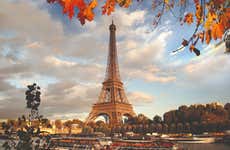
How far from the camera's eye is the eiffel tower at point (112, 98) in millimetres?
77500

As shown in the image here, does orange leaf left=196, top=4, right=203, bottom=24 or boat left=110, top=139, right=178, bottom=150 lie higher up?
orange leaf left=196, top=4, right=203, bottom=24

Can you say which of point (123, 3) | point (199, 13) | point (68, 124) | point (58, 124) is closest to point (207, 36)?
point (199, 13)

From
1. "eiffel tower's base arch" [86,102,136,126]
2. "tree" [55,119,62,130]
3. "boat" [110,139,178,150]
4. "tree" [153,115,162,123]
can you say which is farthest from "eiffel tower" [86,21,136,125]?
"tree" [55,119,62,130]

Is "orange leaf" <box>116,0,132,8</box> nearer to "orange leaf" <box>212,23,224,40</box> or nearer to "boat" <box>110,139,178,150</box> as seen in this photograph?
"orange leaf" <box>212,23,224,40</box>

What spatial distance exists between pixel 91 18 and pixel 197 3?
4.44 feet

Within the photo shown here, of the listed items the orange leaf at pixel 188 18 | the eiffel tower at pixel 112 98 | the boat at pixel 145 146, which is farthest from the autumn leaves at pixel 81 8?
the eiffel tower at pixel 112 98

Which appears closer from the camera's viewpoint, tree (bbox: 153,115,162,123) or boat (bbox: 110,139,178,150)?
boat (bbox: 110,139,178,150)

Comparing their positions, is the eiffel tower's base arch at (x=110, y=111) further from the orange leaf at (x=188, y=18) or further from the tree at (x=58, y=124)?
the orange leaf at (x=188, y=18)

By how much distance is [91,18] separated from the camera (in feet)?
6.48

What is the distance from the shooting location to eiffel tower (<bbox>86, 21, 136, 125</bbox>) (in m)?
77.5

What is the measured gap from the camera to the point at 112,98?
78.2 meters

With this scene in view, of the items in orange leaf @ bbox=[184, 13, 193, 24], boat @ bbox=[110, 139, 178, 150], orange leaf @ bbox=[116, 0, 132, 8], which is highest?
orange leaf @ bbox=[184, 13, 193, 24]

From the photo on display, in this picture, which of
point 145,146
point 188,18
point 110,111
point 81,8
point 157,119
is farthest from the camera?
point 110,111

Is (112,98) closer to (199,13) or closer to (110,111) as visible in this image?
(110,111)
